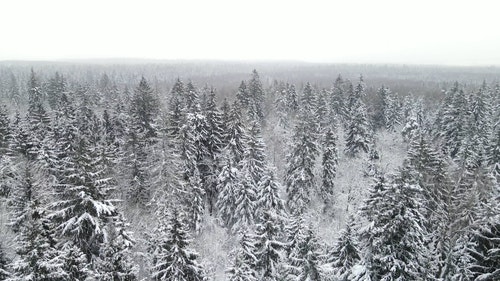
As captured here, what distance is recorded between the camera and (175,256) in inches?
794

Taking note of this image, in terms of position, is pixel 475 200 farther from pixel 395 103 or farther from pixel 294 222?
pixel 395 103

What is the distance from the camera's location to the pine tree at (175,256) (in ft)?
66.0

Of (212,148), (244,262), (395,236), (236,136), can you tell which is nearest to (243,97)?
(212,148)

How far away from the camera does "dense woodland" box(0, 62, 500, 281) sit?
60.1 feet

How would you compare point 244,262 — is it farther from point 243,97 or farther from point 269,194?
point 243,97

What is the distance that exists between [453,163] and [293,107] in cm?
3043

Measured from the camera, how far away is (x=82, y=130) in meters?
47.7

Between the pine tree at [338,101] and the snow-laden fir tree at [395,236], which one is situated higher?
the pine tree at [338,101]

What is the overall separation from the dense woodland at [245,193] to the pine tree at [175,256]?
96 millimetres

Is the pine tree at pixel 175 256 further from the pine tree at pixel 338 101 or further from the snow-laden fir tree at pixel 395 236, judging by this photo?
the pine tree at pixel 338 101

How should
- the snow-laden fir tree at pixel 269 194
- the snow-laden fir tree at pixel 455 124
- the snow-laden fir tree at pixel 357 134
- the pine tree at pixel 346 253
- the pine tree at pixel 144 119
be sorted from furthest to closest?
the snow-laden fir tree at pixel 357 134
the snow-laden fir tree at pixel 455 124
the pine tree at pixel 144 119
the snow-laden fir tree at pixel 269 194
the pine tree at pixel 346 253

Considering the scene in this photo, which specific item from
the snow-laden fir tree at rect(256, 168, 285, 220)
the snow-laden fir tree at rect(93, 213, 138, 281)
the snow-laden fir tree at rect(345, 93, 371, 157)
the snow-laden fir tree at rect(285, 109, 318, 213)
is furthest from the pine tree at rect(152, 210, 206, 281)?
the snow-laden fir tree at rect(345, 93, 371, 157)

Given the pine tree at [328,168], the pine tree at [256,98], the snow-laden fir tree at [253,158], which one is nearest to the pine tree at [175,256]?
the snow-laden fir tree at [253,158]

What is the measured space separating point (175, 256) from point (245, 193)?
15.0m
